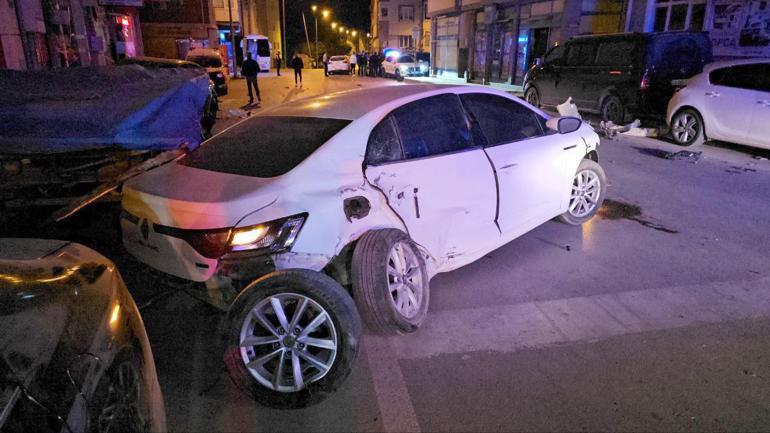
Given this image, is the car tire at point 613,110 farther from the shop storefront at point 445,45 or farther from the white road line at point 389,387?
the shop storefront at point 445,45

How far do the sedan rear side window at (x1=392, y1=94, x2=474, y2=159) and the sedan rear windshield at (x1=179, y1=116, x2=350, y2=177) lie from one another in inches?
18.1

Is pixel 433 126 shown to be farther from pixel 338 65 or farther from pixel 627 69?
pixel 338 65

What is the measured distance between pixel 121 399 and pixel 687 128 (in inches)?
A: 433

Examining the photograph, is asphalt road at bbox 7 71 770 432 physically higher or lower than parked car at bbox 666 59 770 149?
lower

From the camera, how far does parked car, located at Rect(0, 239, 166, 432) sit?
5.08ft

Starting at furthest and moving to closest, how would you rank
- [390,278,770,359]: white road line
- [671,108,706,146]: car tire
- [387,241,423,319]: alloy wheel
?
1. [671,108,706,146]: car tire
2. [390,278,770,359]: white road line
3. [387,241,423,319]: alloy wheel

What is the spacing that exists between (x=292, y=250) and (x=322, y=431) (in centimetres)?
98

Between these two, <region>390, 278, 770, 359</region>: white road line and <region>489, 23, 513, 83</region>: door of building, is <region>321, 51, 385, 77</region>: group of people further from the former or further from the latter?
<region>390, 278, 770, 359</region>: white road line

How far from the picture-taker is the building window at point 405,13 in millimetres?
62250

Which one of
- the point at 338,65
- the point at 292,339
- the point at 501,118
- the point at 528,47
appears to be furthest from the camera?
the point at 338,65

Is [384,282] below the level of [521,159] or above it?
below

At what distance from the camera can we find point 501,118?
4.59 meters

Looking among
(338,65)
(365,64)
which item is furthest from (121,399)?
(338,65)

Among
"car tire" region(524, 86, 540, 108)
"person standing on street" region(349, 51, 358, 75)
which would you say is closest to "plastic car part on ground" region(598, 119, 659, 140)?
"car tire" region(524, 86, 540, 108)
